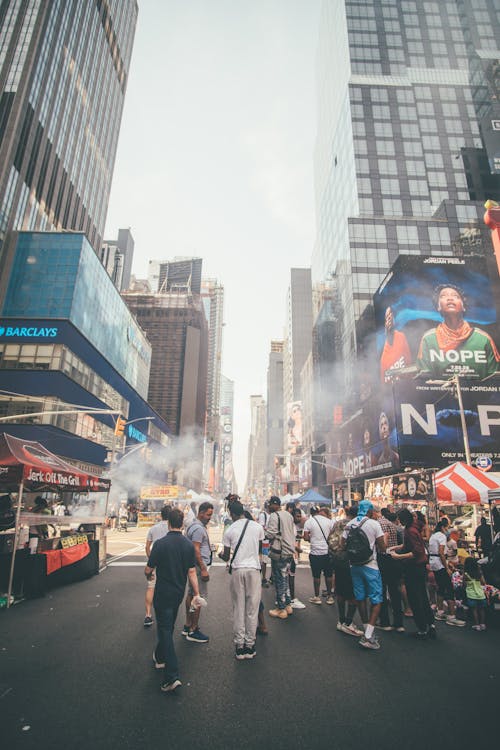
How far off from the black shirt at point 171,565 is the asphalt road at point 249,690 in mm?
933

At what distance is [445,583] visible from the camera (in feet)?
25.7

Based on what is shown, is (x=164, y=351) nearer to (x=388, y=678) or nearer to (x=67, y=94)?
(x=67, y=94)

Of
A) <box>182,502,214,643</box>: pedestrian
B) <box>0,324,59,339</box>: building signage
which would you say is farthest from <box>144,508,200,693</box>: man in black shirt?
<box>0,324,59,339</box>: building signage

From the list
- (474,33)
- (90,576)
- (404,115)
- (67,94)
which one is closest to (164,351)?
(67,94)

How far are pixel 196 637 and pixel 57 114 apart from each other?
6745cm

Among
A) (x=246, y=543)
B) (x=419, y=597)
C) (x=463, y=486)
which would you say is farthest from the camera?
(x=463, y=486)

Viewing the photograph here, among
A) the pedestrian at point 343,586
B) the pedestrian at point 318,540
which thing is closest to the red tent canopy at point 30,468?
the pedestrian at point 318,540

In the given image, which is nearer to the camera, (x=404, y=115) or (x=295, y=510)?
(x=295, y=510)

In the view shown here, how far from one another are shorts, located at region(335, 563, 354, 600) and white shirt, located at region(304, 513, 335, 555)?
144 cm

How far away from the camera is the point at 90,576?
11.3 meters

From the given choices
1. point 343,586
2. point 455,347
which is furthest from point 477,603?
point 455,347

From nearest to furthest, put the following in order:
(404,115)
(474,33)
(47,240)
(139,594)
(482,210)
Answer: (139,594) < (47,240) < (482,210) < (404,115) < (474,33)

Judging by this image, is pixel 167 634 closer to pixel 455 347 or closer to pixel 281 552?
pixel 281 552

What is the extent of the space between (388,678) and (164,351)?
146492 mm
